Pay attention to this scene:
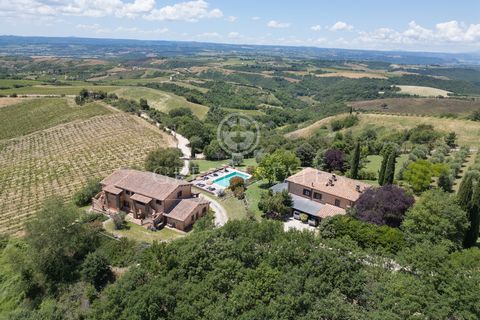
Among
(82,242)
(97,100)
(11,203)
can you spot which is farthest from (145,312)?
(97,100)

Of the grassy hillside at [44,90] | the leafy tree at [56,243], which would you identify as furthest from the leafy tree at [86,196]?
the grassy hillside at [44,90]

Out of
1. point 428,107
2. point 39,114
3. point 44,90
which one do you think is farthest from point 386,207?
point 44,90

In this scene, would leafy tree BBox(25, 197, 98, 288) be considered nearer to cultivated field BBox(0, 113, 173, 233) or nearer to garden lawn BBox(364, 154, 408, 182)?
cultivated field BBox(0, 113, 173, 233)

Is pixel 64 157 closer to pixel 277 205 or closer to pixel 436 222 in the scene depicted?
pixel 277 205

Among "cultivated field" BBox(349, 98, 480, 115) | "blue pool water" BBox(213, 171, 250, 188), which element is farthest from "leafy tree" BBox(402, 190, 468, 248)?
"cultivated field" BBox(349, 98, 480, 115)

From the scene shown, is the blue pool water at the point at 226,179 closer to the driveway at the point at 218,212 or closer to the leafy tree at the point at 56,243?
the driveway at the point at 218,212

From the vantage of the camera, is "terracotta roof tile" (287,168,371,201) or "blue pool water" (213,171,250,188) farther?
"blue pool water" (213,171,250,188)
